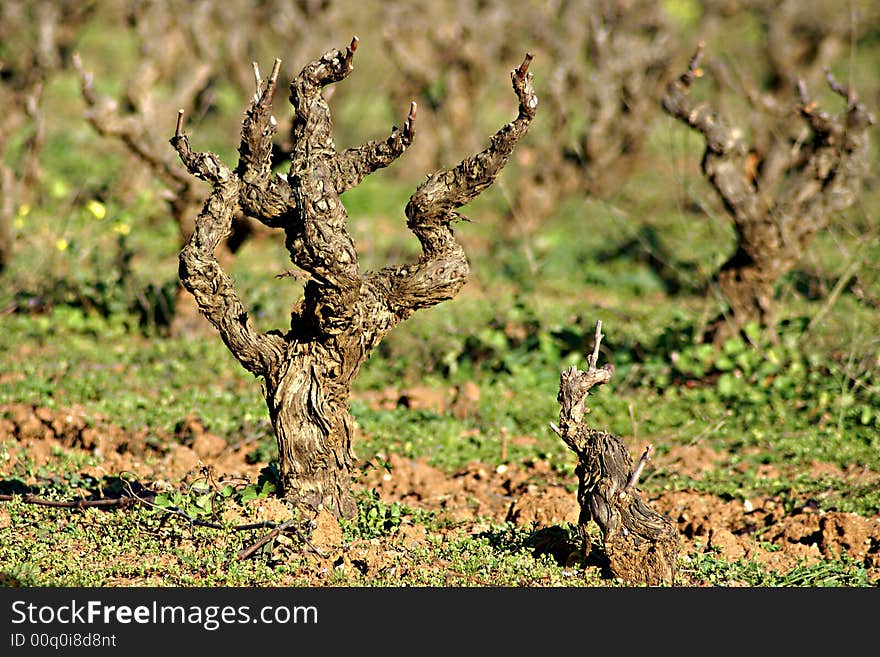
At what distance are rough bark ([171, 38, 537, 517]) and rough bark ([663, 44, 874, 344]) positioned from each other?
3.16m

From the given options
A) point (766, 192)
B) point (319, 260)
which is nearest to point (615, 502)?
point (319, 260)

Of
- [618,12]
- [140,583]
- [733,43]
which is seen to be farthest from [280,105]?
[140,583]

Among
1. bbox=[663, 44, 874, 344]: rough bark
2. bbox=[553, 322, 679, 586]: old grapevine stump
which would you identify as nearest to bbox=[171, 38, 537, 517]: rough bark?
bbox=[553, 322, 679, 586]: old grapevine stump

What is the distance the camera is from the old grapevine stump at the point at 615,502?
4520 mm

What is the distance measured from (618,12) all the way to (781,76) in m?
4.13

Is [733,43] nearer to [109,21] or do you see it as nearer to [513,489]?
[109,21]

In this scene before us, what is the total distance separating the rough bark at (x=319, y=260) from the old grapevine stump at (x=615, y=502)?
697 millimetres

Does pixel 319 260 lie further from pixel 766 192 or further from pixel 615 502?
pixel 766 192

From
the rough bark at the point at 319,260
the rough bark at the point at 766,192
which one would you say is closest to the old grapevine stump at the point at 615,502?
the rough bark at the point at 319,260

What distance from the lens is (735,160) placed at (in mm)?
7574

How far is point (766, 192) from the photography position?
7719mm

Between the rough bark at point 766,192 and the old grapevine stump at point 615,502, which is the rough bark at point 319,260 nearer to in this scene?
the old grapevine stump at point 615,502

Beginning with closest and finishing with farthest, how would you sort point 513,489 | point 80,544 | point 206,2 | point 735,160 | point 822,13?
point 80,544, point 513,489, point 735,160, point 206,2, point 822,13

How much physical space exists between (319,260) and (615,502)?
4.81 feet
